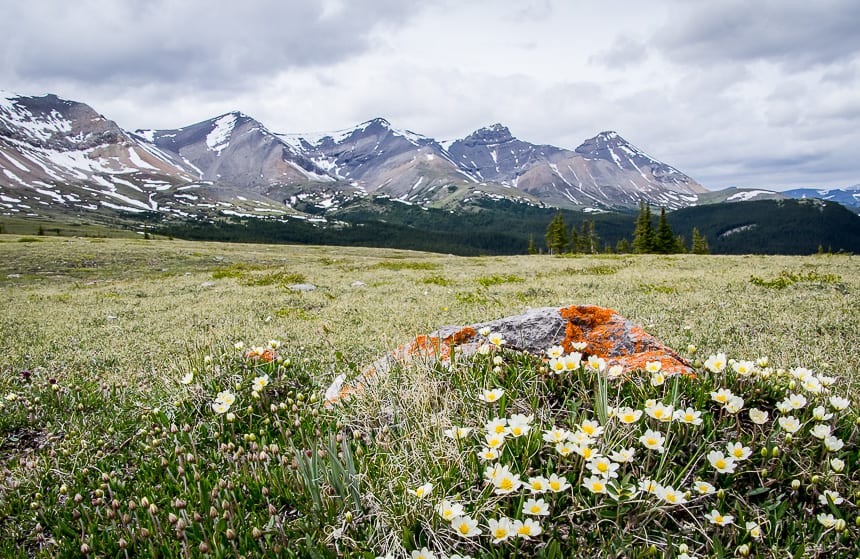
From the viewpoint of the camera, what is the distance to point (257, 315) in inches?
494

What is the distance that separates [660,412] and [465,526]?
1.48 metres

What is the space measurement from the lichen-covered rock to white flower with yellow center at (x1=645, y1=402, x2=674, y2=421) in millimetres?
1362

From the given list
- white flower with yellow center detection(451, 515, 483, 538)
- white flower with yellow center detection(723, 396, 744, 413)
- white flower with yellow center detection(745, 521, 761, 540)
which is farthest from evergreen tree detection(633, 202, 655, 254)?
white flower with yellow center detection(451, 515, 483, 538)

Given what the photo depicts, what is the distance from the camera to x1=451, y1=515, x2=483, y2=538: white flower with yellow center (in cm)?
225

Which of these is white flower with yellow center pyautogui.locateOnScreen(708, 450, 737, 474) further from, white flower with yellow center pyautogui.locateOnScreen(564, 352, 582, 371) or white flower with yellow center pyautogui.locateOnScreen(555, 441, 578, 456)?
white flower with yellow center pyautogui.locateOnScreen(564, 352, 582, 371)

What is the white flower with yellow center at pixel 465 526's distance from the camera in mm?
2246

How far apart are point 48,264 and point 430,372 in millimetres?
41598

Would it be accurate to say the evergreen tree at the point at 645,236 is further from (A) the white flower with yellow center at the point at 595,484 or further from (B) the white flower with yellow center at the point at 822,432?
(A) the white flower with yellow center at the point at 595,484

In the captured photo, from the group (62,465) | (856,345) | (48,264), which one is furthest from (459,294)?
(48,264)

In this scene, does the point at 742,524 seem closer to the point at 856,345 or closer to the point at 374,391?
the point at 374,391

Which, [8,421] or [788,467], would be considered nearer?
[788,467]

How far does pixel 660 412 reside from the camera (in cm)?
284

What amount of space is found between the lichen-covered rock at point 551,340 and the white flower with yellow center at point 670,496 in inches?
A: 77.4

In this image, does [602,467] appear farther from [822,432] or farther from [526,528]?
[822,432]
